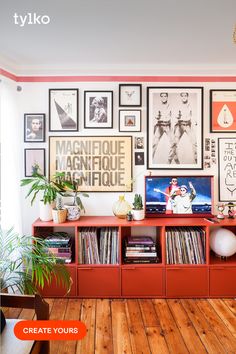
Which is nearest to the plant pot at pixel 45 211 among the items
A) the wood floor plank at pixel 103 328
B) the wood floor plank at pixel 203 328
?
the wood floor plank at pixel 103 328

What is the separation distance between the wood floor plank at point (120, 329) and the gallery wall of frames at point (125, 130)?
1109 mm

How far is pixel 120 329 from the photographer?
2062mm

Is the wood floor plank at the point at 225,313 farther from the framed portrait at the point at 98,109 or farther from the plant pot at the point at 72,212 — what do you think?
the framed portrait at the point at 98,109

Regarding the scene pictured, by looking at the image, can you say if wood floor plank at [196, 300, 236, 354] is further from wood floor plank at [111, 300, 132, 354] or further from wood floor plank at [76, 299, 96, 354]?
wood floor plank at [76, 299, 96, 354]

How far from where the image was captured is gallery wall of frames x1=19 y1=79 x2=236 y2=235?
110 inches

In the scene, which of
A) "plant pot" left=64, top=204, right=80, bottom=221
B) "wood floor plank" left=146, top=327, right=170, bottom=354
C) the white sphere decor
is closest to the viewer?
"wood floor plank" left=146, top=327, right=170, bottom=354

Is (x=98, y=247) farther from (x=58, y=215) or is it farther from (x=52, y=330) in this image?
(x=52, y=330)

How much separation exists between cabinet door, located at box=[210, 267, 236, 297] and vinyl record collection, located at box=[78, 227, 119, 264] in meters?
0.94

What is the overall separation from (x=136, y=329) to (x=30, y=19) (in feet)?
7.84

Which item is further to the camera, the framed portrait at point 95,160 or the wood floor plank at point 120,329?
the framed portrait at point 95,160

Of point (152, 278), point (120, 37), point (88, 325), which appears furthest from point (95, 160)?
point (88, 325)

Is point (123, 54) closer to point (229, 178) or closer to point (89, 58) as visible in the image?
point (89, 58)

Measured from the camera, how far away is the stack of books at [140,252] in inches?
100

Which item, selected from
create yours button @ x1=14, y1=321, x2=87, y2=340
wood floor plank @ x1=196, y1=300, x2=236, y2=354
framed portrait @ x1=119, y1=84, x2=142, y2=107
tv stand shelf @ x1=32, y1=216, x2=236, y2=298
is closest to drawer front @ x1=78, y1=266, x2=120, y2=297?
tv stand shelf @ x1=32, y1=216, x2=236, y2=298
